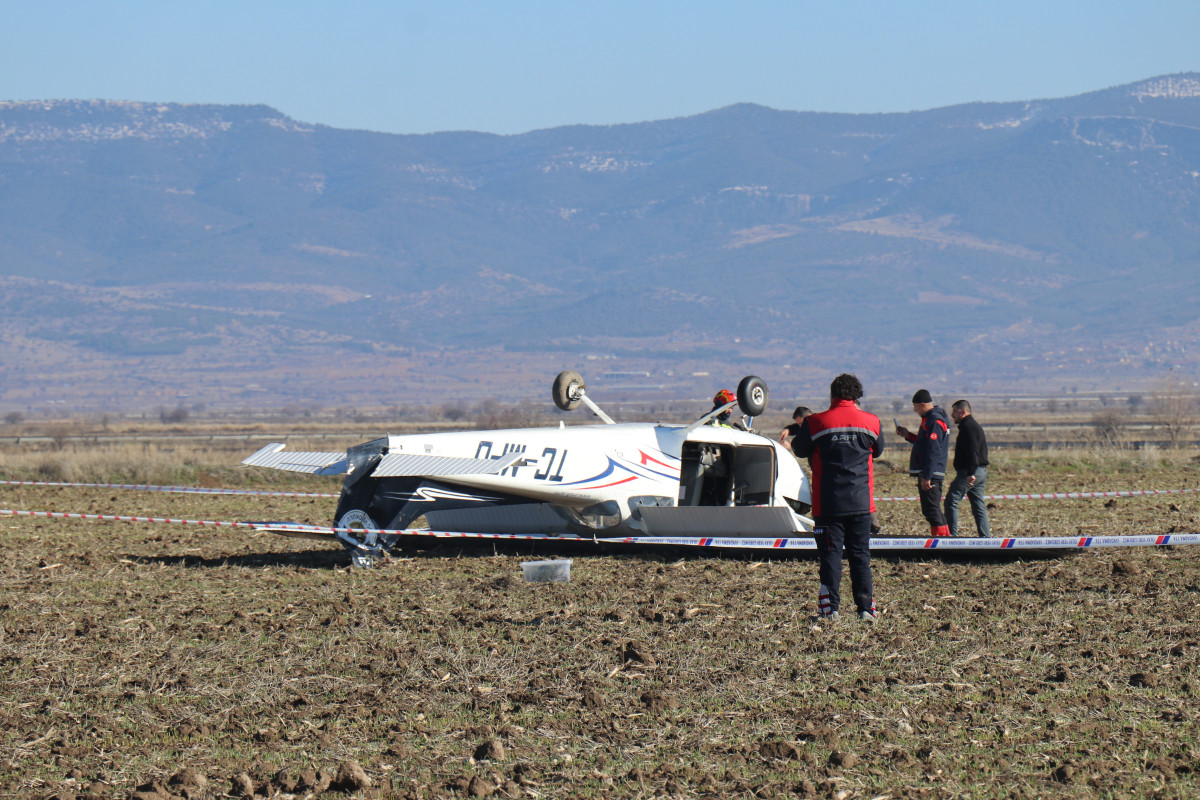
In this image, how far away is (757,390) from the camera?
1614cm

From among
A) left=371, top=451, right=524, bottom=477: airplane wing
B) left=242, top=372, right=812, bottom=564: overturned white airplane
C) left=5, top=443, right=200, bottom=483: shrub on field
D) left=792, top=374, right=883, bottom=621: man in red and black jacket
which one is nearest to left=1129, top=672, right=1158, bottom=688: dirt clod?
left=792, top=374, right=883, bottom=621: man in red and black jacket

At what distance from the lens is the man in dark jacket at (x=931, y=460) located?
1507cm

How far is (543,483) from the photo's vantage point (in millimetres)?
14883

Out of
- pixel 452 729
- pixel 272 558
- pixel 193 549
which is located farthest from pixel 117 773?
pixel 193 549

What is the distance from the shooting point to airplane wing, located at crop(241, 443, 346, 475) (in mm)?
14993

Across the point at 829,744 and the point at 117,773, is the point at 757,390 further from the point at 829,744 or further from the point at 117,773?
the point at 117,773

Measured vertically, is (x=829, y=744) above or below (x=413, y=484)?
below

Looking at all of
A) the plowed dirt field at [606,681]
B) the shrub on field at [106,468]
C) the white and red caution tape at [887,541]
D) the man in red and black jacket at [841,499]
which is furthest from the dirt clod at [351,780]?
the shrub on field at [106,468]

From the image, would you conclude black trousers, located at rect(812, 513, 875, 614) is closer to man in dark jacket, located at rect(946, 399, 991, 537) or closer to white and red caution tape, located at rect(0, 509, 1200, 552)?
white and red caution tape, located at rect(0, 509, 1200, 552)

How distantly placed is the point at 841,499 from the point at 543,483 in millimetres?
5028

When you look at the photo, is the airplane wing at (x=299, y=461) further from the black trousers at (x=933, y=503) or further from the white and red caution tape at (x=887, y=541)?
the black trousers at (x=933, y=503)

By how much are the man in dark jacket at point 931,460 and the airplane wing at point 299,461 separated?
633 cm

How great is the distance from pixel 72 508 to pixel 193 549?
6.63m

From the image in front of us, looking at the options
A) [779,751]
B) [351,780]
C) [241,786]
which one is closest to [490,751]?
[351,780]
